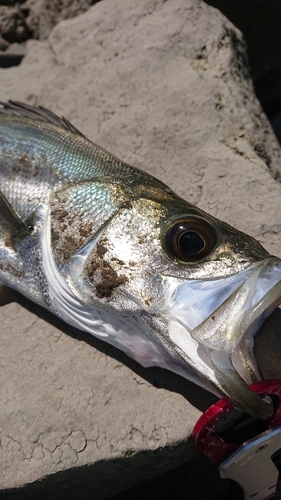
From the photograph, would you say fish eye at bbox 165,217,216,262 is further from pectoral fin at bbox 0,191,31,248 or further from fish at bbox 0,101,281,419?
pectoral fin at bbox 0,191,31,248

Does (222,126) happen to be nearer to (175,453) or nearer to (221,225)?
(221,225)

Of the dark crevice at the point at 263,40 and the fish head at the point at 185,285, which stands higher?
the dark crevice at the point at 263,40

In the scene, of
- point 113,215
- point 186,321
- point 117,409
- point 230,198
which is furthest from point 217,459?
point 230,198

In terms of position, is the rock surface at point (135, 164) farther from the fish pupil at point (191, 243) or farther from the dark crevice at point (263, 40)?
the dark crevice at point (263, 40)

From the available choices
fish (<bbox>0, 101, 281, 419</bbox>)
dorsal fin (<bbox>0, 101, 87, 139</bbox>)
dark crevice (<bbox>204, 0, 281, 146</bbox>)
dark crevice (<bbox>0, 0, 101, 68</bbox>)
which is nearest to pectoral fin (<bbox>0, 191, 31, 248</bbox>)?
fish (<bbox>0, 101, 281, 419</bbox>)

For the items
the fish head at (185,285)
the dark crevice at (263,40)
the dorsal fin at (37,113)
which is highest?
the dark crevice at (263,40)

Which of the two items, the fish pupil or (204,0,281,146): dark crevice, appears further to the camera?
(204,0,281,146): dark crevice

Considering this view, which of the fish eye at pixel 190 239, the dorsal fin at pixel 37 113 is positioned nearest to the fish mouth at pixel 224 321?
the fish eye at pixel 190 239
